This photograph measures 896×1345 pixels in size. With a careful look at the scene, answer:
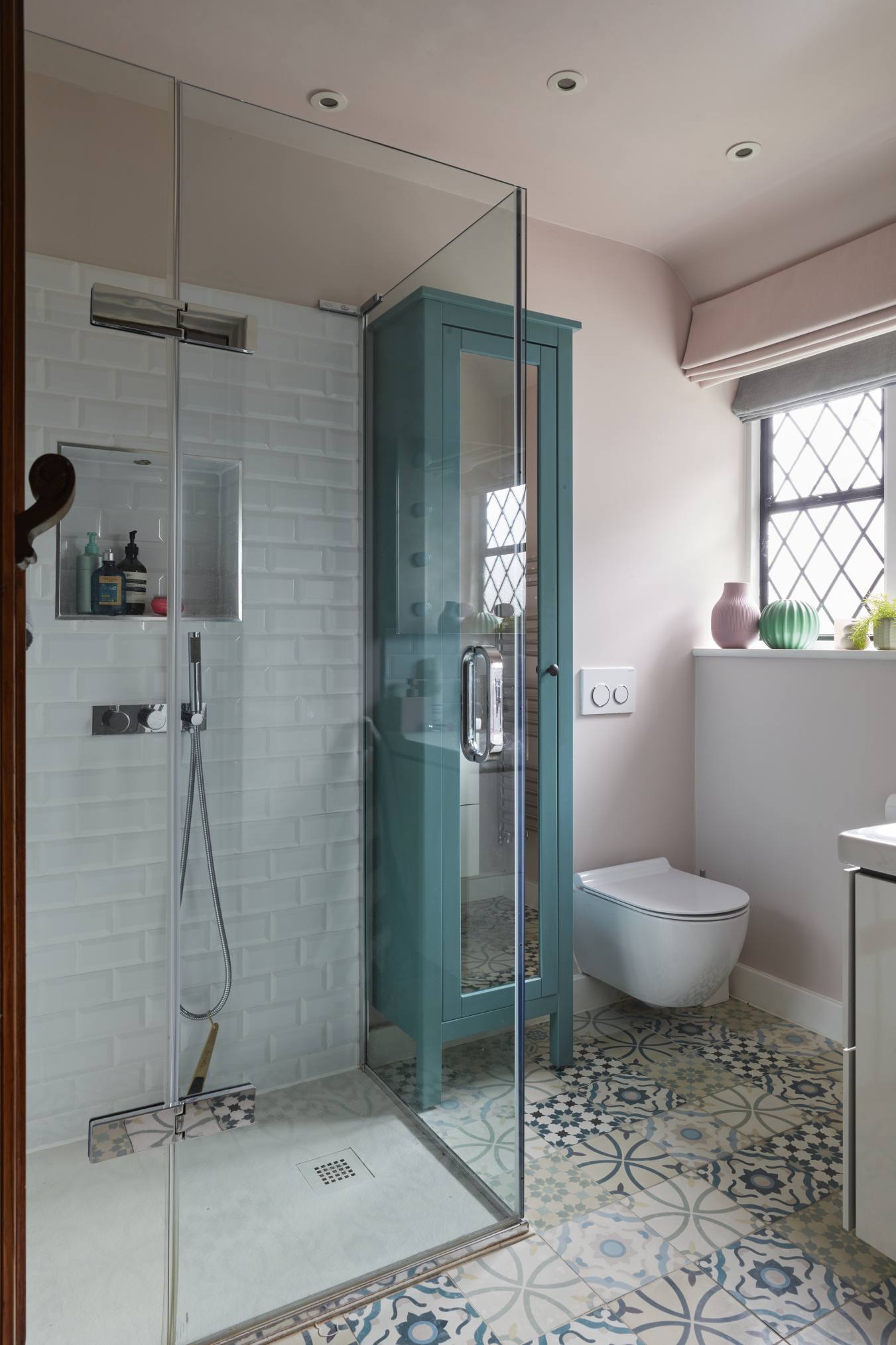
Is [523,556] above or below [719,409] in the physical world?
below

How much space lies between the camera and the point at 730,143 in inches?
89.3

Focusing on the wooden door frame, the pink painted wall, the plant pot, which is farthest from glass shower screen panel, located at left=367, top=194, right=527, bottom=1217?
the plant pot

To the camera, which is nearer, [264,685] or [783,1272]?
[264,685]

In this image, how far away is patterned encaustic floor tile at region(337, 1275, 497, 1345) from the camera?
1.43m

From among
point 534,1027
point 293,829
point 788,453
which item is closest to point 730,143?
point 788,453

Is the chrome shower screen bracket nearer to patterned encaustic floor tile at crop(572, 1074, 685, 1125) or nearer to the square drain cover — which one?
the square drain cover

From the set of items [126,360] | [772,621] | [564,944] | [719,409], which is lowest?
[564,944]

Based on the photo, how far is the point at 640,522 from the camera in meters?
2.88

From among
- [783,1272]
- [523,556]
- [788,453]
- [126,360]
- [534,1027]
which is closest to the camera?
[126,360]

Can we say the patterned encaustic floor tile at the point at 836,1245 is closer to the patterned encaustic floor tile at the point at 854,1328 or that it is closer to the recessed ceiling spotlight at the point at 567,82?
the patterned encaustic floor tile at the point at 854,1328

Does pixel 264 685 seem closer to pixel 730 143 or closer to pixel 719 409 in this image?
pixel 730 143

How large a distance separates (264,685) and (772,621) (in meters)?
1.93

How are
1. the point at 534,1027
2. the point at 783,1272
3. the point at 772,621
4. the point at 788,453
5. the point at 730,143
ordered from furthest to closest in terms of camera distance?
the point at 788,453 < the point at 772,621 < the point at 534,1027 < the point at 730,143 < the point at 783,1272

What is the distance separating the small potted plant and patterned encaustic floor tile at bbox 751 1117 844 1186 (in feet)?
4.18
